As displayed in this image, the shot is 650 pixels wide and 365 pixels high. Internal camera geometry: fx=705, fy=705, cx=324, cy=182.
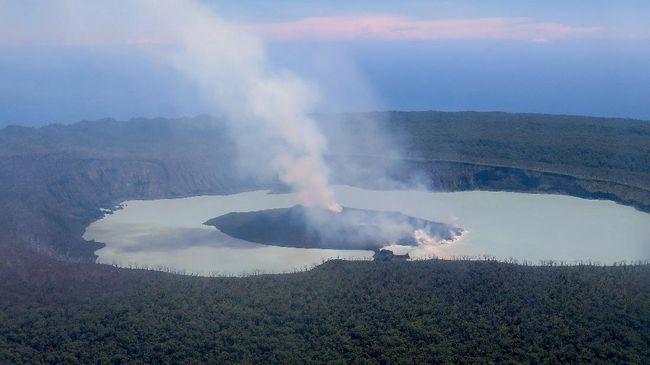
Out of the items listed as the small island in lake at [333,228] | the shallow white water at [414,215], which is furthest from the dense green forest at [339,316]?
the small island in lake at [333,228]

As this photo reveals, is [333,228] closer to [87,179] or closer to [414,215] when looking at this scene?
[414,215]

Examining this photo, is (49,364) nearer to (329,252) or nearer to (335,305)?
(335,305)

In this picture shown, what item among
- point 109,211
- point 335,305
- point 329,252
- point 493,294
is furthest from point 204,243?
point 493,294

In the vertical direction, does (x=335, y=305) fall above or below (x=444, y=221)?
below

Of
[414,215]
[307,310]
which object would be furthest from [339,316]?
[414,215]

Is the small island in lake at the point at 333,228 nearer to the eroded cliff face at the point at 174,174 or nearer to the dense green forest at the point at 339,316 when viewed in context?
the dense green forest at the point at 339,316

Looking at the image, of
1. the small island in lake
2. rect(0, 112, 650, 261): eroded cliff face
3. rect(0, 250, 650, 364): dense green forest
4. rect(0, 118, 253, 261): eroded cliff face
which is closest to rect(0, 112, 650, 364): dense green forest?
rect(0, 250, 650, 364): dense green forest

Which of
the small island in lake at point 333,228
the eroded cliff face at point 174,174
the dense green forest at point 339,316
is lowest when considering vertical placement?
the dense green forest at point 339,316
